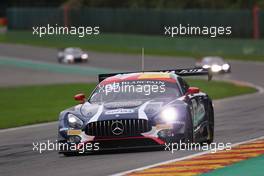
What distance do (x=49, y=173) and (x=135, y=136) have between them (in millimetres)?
2260

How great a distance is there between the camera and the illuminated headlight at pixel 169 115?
582 inches

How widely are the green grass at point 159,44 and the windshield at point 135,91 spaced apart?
148 ft

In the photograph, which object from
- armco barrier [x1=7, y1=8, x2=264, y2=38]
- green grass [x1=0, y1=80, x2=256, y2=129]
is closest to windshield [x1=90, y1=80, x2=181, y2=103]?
green grass [x1=0, y1=80, x2=256, y2=129]

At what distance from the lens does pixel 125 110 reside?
48.9 feet

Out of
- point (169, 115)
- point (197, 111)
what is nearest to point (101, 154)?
point (169, 115)

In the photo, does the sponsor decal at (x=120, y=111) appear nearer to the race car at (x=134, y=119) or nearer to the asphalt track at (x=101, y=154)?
the race car at (x=134, y=119)

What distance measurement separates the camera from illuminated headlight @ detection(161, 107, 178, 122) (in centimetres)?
1478

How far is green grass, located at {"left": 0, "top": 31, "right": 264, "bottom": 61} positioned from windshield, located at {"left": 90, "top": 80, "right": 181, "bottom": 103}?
4499 centimetres

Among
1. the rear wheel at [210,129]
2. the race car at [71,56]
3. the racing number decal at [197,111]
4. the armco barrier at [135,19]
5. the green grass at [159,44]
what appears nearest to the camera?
the racing number decal at [197,111]

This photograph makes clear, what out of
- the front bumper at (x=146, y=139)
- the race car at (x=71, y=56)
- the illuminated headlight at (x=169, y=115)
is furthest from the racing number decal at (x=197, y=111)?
the race car at (x=71, y=56)

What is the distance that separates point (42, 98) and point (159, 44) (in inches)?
1258

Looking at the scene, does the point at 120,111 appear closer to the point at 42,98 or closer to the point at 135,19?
the point at 42,98

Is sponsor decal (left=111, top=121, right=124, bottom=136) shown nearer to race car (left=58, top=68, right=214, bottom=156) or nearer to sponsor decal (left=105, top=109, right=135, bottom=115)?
race car (left=58, top=68, right=214, bottom=156)

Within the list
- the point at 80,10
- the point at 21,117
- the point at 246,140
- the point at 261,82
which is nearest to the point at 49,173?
the point at 246,140
